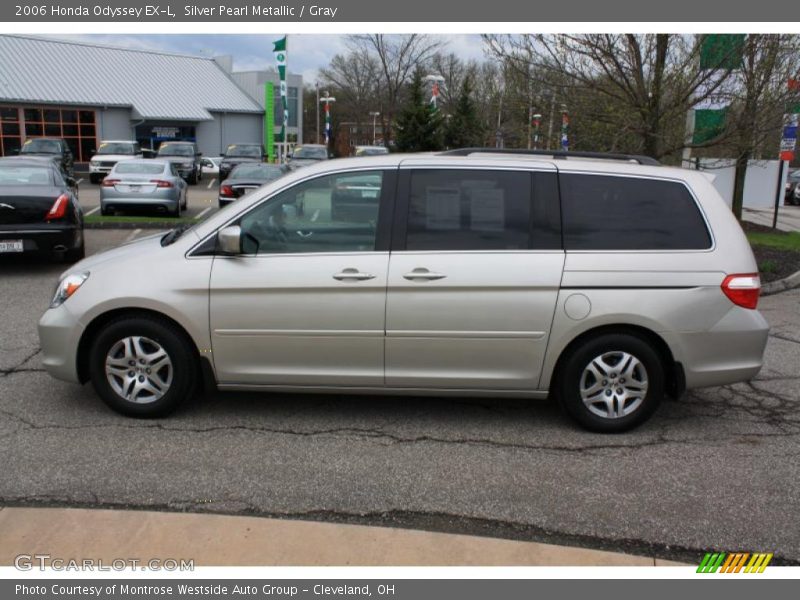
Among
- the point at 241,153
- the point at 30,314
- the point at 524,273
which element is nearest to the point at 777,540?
the point at 524,273

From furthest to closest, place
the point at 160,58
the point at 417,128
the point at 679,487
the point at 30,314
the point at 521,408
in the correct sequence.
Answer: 1. the point at 160,58
2. the point at 417,128
3. the point at 30,314
4. the point at 521,408
5. the point at 679,487

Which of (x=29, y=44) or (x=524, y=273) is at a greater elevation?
(x=29, y=44)

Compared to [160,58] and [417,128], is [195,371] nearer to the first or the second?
[417,128]

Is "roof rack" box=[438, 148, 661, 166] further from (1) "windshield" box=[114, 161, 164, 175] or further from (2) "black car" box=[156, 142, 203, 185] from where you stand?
(2) "black car" box=[156, 142, 203, 185]

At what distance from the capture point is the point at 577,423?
487cm

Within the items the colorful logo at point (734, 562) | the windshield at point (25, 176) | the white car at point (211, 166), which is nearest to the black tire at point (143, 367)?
the colorful logo at point (734, 562)

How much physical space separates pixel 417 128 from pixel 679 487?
110 ft

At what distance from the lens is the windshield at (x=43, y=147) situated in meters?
28.7

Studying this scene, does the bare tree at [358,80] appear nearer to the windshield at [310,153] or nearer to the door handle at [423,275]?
the windshield at [310,153]

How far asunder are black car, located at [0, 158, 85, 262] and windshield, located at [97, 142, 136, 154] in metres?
22.9

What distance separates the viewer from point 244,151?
106 feet

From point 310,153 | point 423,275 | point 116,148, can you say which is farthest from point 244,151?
point 423,275

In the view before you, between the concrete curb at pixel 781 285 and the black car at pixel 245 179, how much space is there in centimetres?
1086

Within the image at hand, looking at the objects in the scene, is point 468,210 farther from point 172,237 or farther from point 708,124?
point 708,124
